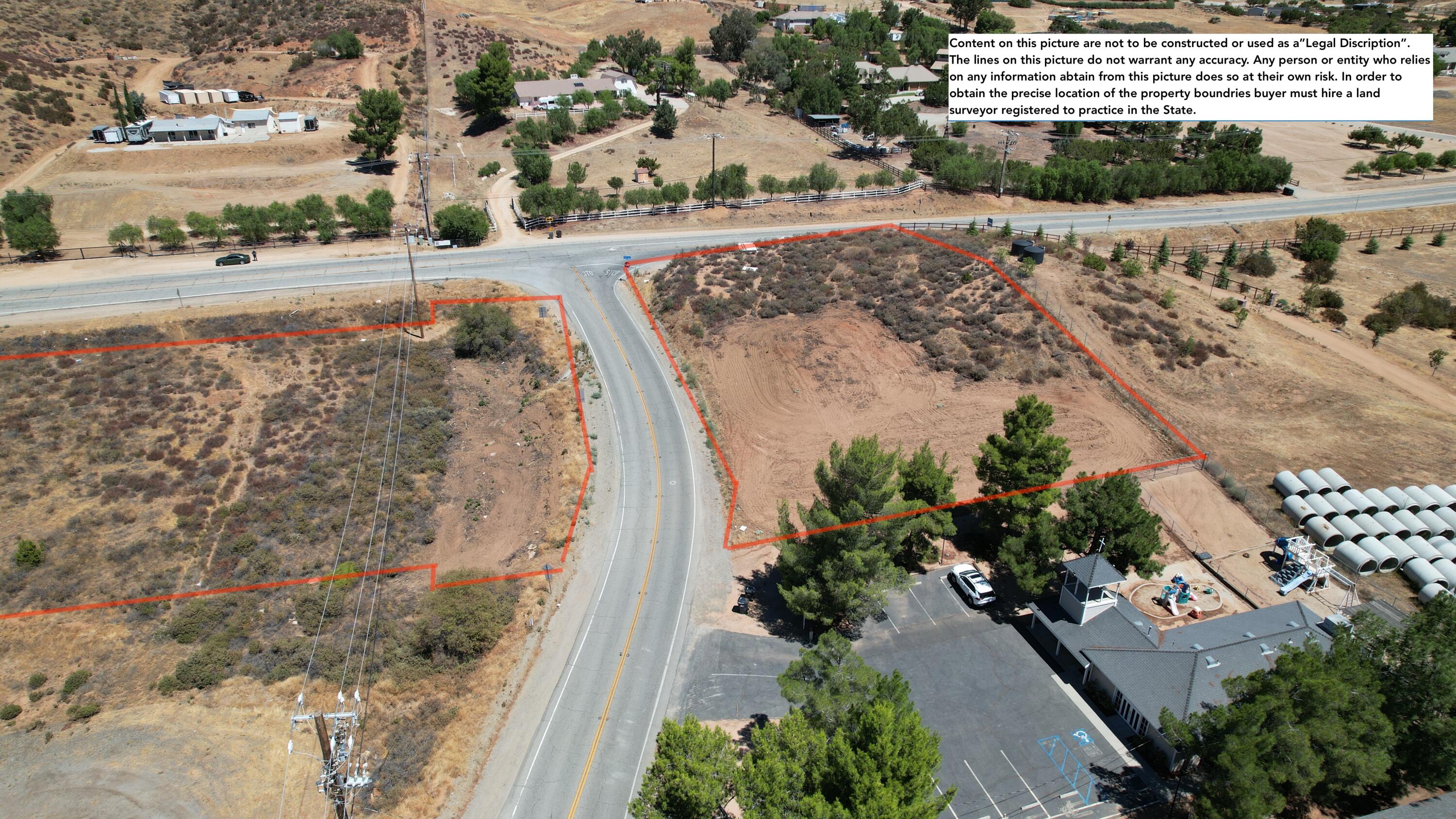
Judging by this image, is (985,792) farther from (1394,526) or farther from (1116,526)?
(1394,526)

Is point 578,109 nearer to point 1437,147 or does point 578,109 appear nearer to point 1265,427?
point 1265,427

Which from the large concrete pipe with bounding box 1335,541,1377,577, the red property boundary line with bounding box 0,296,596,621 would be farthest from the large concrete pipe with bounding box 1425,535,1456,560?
the red property boundary line with bounding box 0,296,596,621

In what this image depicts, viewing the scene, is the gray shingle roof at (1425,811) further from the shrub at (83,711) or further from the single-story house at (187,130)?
the single-story house at (187,130)

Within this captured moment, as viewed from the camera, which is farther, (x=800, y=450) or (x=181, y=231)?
(x=181, y=231)

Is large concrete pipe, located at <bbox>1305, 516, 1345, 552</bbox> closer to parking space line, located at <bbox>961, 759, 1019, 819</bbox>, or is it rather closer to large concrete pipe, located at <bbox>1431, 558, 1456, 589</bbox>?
large concrete pipe, located at <bbox>1431, 558, 1456, 589</bbox>

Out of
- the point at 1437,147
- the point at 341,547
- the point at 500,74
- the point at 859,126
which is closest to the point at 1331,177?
the point at 1437,147

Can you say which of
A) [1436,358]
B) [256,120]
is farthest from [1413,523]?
[256,120]
